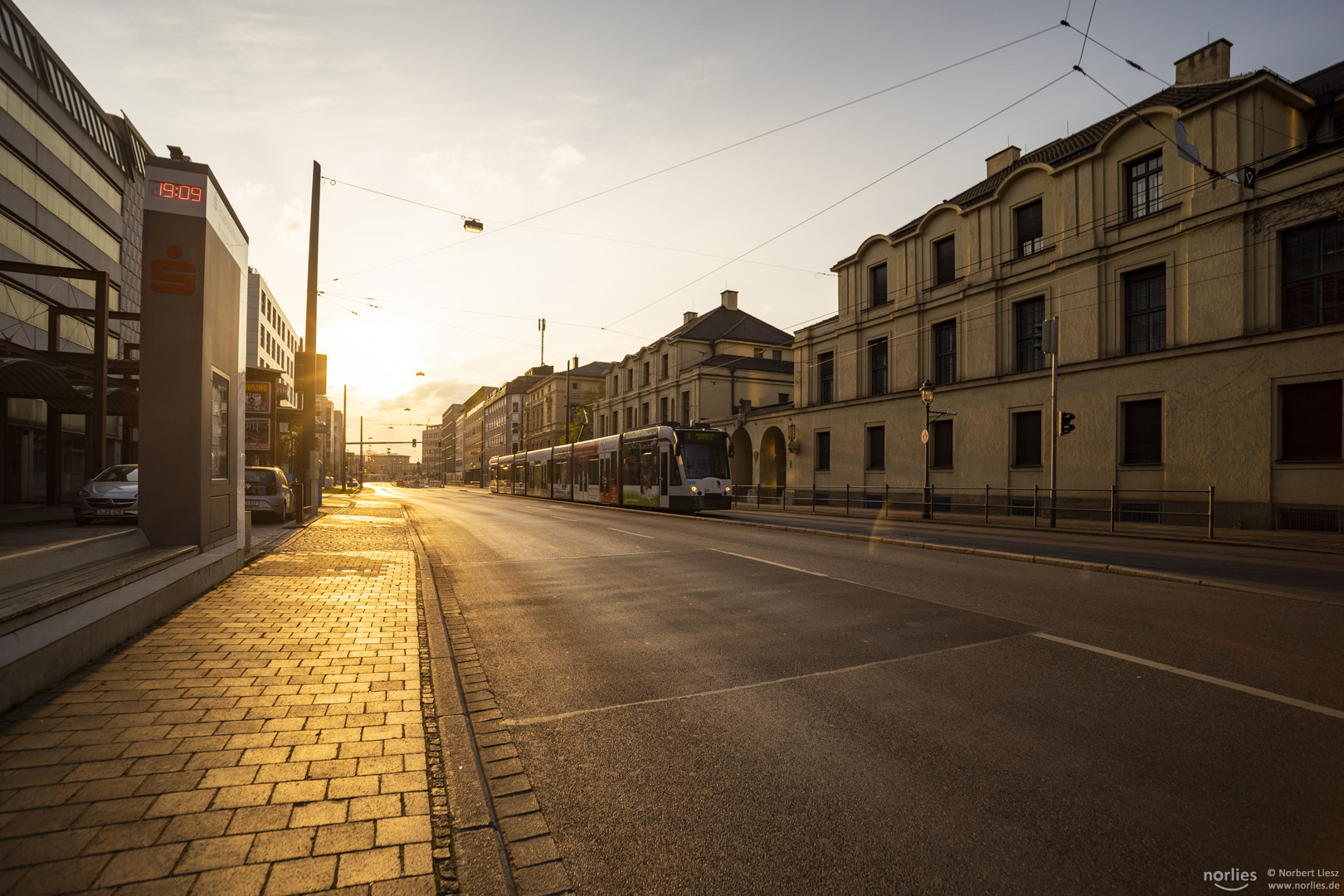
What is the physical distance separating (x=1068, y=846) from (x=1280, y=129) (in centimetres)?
2372

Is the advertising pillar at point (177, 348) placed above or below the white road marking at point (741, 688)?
above

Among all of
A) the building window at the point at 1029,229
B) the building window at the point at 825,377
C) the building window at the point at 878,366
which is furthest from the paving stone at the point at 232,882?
the building window at the point at 825,377

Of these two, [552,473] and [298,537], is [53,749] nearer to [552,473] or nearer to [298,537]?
[298,537]

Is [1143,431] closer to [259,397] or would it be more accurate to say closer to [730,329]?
[259,397]

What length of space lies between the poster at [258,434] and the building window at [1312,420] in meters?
28.4

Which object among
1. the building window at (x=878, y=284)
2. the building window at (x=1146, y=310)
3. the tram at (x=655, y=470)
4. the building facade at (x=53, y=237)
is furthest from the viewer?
the building window at (x=878, y=284)

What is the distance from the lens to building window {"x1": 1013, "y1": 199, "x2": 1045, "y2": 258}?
2467 centimetres

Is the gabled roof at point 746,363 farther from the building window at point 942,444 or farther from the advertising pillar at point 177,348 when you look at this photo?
the advertising pillar at point 177,348

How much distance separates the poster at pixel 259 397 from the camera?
20.6 m

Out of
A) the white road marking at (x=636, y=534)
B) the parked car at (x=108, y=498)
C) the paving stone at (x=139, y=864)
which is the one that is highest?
the parked car at (x=108, y=498)

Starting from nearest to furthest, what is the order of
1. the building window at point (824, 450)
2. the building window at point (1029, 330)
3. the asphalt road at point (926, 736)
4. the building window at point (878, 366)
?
1. the asphalt road at point (926, 736)
2. the building window at point (1029, 330)
3. the building window at point (878, 366)
4. the building window at point (824, 450)

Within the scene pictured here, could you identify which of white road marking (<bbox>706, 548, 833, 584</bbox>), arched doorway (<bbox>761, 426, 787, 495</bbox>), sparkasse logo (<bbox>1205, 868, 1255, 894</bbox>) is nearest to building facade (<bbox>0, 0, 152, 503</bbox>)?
white road marking (<bbox>706, 548, 833, 584</bbox>)

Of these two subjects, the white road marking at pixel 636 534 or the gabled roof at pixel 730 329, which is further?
the gabled roof at pixel 730 329

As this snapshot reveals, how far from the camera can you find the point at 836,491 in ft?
104
